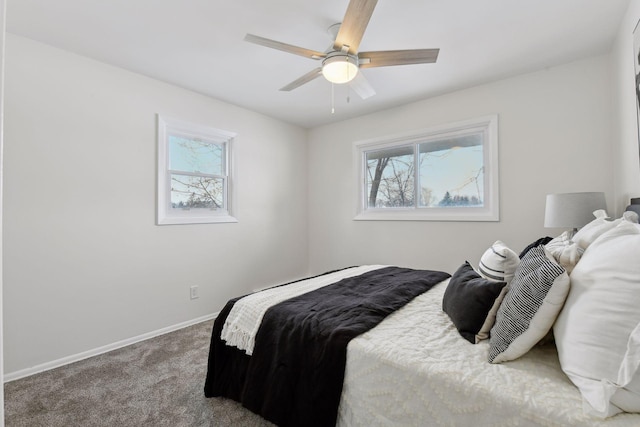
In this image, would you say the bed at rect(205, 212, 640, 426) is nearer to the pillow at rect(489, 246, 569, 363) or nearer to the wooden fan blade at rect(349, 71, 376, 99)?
the pillow at rect(489, 246, 569, 363)

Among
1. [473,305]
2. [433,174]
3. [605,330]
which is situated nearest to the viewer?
[605,330]

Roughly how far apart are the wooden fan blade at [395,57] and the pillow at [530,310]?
1407mm

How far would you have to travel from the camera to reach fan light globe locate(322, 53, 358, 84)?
2033mm

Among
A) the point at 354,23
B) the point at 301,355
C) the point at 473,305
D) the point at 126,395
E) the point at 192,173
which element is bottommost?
the point at 126,395

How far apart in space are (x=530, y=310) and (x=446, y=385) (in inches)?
16.3

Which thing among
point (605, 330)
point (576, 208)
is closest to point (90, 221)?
point (605, 330)

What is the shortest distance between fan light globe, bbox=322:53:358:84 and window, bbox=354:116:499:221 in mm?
1722

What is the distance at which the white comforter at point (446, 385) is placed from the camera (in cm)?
102

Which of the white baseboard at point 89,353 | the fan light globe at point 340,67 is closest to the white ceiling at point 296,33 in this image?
the fan light globe at point 340,67

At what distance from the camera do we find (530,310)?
1.18 meters

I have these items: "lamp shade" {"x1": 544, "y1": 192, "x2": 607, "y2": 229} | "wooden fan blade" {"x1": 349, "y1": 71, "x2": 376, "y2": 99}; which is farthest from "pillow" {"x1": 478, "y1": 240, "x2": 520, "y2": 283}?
"wooden fan blade" {"x1": 349, "y1": 71, "x2": 376, "y2": 99}

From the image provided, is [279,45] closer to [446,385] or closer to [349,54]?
[349,54]

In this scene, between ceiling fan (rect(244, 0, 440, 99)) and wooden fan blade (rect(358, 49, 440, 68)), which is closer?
ceiling fan (rect(244, 0, 440, 99))

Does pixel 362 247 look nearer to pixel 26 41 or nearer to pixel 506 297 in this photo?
pixel 506 297
